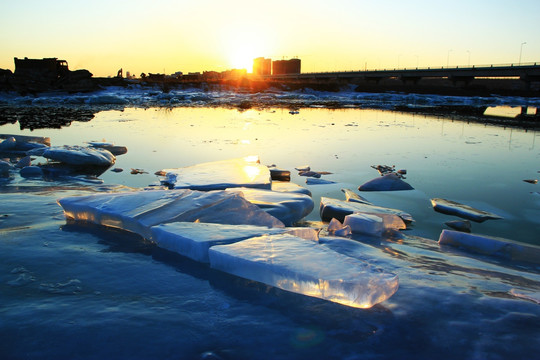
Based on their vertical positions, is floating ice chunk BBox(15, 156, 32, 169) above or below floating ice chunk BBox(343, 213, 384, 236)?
above

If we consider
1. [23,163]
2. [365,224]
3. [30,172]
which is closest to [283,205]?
[365,224]

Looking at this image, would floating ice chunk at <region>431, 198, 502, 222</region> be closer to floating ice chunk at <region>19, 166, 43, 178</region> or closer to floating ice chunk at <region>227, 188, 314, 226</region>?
floating ice chunk at <region>227, 188, 314, 226</region>

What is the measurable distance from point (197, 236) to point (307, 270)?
2.54ft

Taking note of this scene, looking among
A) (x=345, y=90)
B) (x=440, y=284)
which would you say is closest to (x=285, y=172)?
(x=440, y=284)

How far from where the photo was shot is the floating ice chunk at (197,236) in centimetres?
212

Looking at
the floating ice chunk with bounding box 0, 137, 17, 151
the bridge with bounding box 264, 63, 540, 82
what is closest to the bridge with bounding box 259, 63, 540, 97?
the bridge with bounding box 264, 63, 540, 82

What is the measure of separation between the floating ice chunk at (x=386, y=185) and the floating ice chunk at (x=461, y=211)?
739mm

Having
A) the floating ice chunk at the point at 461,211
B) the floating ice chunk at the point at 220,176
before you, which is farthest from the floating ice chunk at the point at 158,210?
the floating ice chunk at the point at 461,211

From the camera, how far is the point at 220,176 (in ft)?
15.2

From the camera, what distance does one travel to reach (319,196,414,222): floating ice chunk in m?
3.54

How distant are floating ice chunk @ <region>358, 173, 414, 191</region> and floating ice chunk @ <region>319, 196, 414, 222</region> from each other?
109 cm

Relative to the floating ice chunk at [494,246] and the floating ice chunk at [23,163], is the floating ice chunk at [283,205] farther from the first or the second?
the floating ice chunk at [23,163]

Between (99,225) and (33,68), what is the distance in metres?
36.6

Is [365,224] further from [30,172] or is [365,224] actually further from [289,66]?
[289,66]
